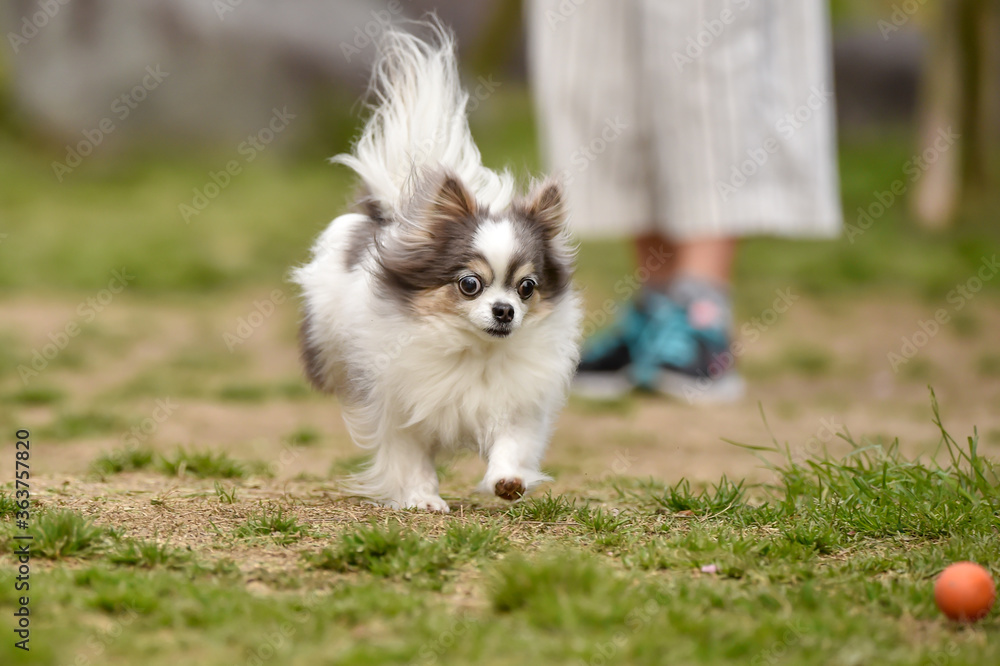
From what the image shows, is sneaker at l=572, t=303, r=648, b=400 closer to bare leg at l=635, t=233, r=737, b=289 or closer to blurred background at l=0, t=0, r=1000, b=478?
bare leg at l=635, t=233, r=737, b=289

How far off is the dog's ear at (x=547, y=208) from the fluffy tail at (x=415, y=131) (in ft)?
0.67

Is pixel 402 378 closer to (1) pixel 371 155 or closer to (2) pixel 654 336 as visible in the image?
(1) pixel 371 155

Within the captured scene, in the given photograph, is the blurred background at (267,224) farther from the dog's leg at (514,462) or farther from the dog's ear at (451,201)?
the dog's ear at (451,201)

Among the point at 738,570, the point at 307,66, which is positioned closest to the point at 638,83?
the point at 738,570

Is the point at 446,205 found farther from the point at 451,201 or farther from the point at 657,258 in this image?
the point at 657,258

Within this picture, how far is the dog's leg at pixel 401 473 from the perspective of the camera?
3564mm

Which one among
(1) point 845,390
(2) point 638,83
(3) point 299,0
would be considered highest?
(3) point 299,0

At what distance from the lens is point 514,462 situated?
11.3 feet

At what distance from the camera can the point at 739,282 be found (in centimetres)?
900

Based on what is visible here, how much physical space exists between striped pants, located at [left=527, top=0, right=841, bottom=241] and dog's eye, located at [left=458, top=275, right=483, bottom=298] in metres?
2.84

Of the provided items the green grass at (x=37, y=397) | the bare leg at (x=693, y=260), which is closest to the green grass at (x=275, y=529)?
the green grass at (x=37, y=397)

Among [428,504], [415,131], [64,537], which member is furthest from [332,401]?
[64,537]

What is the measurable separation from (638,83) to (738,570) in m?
3.98

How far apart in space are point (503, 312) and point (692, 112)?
3.06 m
